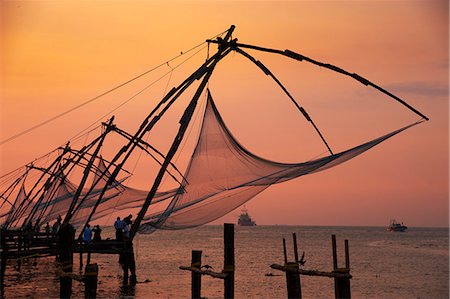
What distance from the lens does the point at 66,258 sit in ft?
55.2

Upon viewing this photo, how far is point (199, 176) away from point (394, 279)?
21527mm

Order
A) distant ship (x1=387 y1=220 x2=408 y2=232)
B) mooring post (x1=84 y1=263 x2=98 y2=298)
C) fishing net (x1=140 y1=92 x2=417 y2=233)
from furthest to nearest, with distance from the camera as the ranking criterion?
distant ship (x1=387 y1=220 x2=408 y2=232) → mooring post (x1=84 y1=263 x2=98 y2=298) → fishing net (x1=140 y1=92 x2=417 y2=233)

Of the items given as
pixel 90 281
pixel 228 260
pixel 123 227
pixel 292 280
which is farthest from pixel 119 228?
pixel 292 280

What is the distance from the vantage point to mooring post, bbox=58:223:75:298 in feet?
51.4

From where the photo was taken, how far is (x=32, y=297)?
19594mm

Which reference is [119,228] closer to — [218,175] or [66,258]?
[66,258]

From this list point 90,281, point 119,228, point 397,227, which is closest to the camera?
point 90,281

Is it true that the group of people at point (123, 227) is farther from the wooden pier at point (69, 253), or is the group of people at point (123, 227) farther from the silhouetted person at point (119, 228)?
the wooden pier at point (69, 253)

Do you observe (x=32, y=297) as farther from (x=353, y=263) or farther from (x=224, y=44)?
(x=353, y=263)

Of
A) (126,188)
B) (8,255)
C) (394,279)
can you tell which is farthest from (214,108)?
(394,279)

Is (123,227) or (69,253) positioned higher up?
(123,227)

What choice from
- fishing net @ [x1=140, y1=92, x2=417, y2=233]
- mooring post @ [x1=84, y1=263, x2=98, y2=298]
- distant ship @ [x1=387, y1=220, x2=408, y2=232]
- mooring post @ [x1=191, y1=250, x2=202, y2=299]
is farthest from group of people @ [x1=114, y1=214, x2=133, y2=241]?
distant ship @ [x1=387, y1=220, x2=408, y2=232]

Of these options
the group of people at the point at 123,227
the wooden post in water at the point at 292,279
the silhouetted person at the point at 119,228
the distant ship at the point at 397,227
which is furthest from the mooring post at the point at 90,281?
the distant ship at the point at 397,227

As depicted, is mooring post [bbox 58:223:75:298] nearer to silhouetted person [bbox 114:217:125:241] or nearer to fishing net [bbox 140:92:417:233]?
fishing net [bbox 140:92:417:233]
